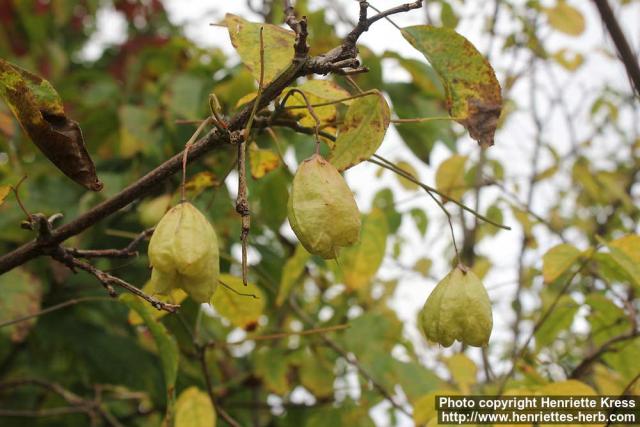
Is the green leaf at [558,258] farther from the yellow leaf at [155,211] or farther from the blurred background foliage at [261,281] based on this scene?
the yellow leaf at [155,211]

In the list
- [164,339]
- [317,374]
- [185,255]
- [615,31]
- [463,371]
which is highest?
[615,31]

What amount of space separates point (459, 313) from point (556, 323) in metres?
0.60

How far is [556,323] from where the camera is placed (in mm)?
1284

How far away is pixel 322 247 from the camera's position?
0.66 m

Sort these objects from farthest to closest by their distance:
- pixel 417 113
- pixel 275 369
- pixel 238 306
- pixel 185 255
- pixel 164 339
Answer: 1. pixel 275 369
2. pixel 417 113
3. pixel 238 306
4. pixel 164 339
5. pixel 185 255

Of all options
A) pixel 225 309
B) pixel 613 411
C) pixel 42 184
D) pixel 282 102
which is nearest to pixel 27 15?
pixel 42 184

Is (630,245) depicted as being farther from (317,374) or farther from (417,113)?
(317,374)

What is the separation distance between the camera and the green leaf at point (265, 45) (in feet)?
2.46

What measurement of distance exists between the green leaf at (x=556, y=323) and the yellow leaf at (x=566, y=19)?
0.98m

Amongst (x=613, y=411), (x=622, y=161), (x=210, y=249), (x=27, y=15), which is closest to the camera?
(x=210, y=249)

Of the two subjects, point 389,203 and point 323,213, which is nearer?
point 323,213

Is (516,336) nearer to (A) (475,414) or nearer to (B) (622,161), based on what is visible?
(A) (475,414)

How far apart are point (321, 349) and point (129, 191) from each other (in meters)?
1.13

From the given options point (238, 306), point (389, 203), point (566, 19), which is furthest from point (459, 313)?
point (566, 19)
